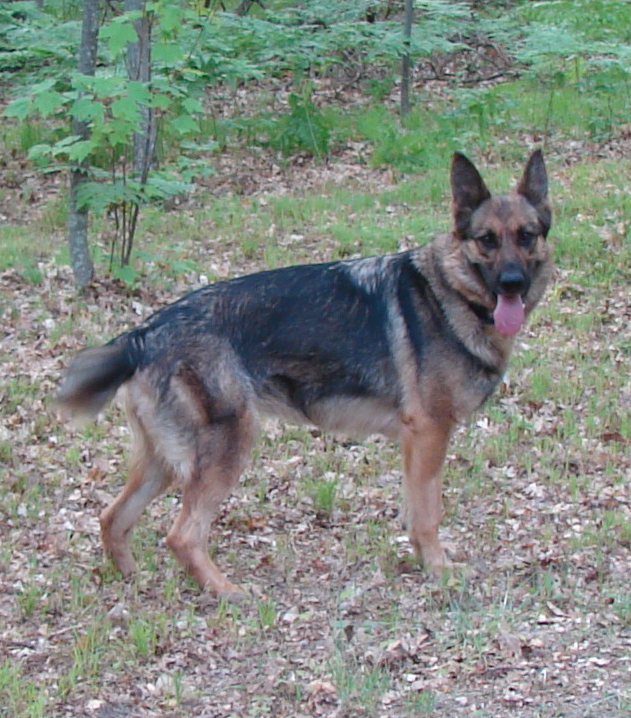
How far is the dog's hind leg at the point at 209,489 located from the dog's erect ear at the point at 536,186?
2.01 metres

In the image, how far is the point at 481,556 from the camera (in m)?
5.54

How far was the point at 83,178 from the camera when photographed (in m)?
8.87

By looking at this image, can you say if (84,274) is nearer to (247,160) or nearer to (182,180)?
(182,180)

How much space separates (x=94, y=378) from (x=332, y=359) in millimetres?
Result: 1300

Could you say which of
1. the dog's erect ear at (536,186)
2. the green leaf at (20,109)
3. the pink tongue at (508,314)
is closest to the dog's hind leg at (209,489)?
the pink tongue at (508,314)

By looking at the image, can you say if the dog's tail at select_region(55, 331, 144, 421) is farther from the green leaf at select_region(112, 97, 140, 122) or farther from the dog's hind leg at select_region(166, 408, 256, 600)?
the green leaf at select_region(112, 97, 140, 122)

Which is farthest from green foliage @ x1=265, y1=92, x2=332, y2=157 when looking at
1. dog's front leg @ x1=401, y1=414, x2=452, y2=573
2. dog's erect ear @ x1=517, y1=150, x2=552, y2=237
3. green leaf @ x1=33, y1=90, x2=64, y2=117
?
dog's front leg @ x1=401, y1=414, x2=452, y2=573

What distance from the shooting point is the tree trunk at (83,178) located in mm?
8656

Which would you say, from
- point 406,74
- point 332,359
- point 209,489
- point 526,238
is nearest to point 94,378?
point 209,489

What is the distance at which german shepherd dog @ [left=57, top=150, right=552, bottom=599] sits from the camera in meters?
5.14

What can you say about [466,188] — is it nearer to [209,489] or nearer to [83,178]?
[209,489]

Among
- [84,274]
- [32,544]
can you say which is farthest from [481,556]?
[84,274]

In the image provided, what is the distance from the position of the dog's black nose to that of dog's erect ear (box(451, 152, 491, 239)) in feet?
1.25

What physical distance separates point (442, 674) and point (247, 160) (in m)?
10.2
